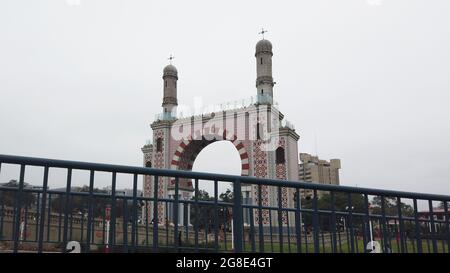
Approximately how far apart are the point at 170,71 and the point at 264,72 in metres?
6.25

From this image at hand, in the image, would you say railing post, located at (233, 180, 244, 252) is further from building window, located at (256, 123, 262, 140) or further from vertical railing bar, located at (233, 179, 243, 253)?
building window, located at (256, 123, 262, 140)

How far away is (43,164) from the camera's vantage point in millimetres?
2945

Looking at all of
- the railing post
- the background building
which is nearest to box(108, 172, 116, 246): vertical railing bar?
the railing post

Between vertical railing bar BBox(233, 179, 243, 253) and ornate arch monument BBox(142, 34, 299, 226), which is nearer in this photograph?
vertical railing bar BBox(233, 179, 243, 253)

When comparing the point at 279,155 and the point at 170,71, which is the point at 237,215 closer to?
the point at 279,155

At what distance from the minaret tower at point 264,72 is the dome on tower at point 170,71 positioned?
18.2ft

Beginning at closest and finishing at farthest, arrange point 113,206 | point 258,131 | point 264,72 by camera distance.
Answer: point 113,206, point 258,131, point 264,72

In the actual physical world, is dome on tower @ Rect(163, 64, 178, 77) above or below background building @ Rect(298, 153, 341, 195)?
below

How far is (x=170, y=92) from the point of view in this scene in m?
25.1

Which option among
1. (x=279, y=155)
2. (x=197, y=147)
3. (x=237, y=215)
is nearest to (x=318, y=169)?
(x=197, y=147)

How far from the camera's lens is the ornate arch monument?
2133 centimetres

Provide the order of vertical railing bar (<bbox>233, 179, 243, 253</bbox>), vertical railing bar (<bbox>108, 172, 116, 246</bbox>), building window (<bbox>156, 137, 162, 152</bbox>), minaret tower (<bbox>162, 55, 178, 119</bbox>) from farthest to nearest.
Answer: minaret tower (<bbox>162, 55, 178, 119</bbox>), building window (<bbox>156, 137, 162, 152</bbox>), vertical railing bar (<bbox>233, 179, 243, 253</bbox>), vertical railing bar (<bbox>108, 172, 116, 246</bbox>)
